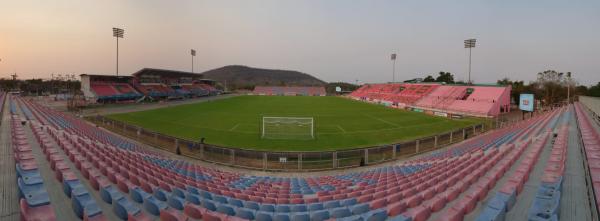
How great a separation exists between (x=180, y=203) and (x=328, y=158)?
1021 centimetres

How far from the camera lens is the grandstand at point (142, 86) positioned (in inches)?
2078

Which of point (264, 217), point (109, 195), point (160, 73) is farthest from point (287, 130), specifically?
point (160, 73)

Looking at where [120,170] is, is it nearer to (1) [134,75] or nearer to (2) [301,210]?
(2) [301,210]

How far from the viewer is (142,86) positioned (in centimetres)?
6488

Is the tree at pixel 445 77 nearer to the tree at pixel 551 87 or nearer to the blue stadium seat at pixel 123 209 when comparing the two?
the tree at pixel 551 87

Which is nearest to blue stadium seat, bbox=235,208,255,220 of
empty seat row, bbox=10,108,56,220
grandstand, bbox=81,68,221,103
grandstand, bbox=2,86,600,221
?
grandstand, bbox=2,86,600,221

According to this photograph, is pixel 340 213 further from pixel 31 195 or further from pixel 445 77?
pixel 445 77

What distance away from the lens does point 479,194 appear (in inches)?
220

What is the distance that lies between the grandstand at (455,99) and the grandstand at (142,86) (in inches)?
2158

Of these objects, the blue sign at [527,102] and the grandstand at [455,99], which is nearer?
the blue sign at [527,102]

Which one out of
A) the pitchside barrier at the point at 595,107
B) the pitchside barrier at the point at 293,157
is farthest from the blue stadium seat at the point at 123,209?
the pitchside barrier at the point at 595,107

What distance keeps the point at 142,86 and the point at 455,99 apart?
69.6 metres

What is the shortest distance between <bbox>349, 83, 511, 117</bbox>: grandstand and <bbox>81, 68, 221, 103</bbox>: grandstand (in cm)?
5481

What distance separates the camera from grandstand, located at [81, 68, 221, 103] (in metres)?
52.8
